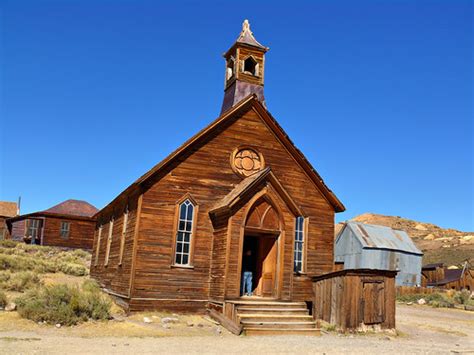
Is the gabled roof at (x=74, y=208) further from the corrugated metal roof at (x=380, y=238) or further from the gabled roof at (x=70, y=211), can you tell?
the corrugated metal roof at (x=380, y=238)

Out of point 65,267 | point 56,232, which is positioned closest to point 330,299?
point 65,267

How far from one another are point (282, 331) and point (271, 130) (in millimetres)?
8031

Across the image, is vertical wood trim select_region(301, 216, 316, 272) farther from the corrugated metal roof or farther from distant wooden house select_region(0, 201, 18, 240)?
distant wooden house select_region(0, 201, 18, 240)

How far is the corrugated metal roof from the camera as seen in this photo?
A: 131ft

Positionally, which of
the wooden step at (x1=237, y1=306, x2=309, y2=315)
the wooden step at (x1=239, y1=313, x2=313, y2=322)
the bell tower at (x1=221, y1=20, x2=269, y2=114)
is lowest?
the wooden step at (x1=239, y1=313, x2=313, y2=322)

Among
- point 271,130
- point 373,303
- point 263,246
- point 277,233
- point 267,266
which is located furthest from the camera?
point 271,130

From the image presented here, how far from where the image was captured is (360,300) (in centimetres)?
1498

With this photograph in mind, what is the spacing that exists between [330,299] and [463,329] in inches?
243

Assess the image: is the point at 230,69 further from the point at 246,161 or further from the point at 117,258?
the point at 117,258

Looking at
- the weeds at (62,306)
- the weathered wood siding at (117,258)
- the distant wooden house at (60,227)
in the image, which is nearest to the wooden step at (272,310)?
the weathered wood siding at (117,258)

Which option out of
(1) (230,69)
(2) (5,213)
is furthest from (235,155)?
(2) (5,213)

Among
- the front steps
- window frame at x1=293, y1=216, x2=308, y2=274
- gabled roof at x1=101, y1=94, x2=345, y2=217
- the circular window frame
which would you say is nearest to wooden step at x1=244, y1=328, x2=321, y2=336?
the front steps

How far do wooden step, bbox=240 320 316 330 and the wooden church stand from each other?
824 millimetres

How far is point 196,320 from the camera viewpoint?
51.5 feet
